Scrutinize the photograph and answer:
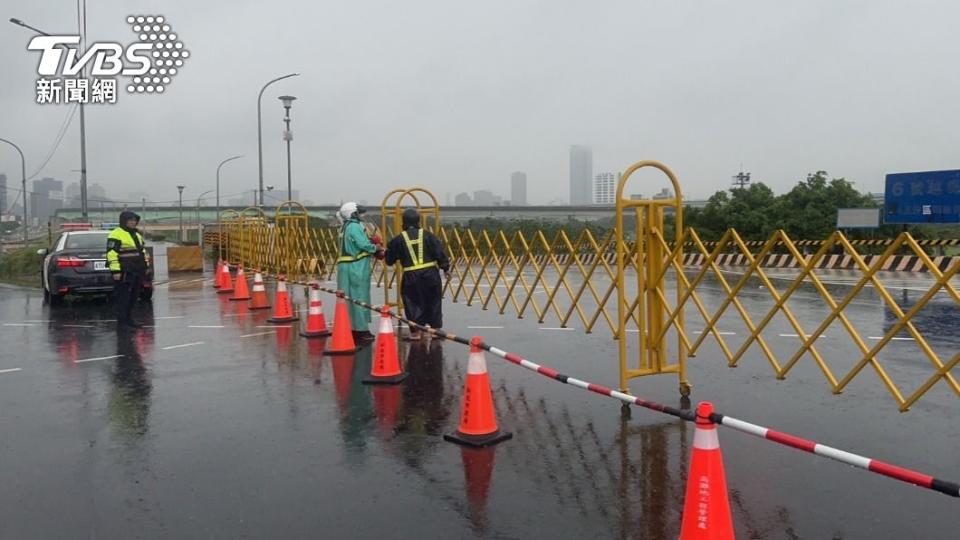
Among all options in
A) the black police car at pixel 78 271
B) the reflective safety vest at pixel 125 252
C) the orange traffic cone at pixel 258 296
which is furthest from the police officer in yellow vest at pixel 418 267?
the black police car at pixel 78 271

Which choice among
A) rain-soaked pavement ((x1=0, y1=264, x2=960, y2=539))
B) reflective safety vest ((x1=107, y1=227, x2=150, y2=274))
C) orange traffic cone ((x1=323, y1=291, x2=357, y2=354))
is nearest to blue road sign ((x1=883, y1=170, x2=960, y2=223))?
rain-soaked pavement ((x1=0, y1=264, x2=960, y2=539))

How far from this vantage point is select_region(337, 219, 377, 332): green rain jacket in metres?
10.2

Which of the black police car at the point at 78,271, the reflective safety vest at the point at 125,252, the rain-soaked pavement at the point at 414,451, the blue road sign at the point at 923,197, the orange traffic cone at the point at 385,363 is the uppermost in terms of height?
the blue road sign at the point at 923,197

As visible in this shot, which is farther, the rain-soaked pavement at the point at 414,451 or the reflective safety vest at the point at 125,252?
the reflective safety vest at the point at 125,252

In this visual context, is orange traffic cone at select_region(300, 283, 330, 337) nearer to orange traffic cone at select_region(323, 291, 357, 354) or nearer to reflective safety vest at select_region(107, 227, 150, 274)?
orange traffic cone at select_region(323, 291, 357, 354)

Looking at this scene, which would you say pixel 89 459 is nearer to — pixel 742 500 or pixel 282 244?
pixel 742 500

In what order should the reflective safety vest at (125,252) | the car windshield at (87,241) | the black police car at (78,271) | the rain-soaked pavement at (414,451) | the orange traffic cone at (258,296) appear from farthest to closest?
the car windshield at (87,241) → the black police car at (78,271) → the orange traffic cone at (258,296) → the reflective safety vest at (125,252) → the rain-soaked pavement at (414,451)

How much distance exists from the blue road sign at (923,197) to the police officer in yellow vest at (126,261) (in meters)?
21.1

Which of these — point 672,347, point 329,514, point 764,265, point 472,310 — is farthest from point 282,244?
point 764,265

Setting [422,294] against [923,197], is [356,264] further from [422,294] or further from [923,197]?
[923,197]

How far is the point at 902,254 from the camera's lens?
2605 centimetres

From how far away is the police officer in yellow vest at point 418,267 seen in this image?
9.41 m

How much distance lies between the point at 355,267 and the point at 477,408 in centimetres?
498

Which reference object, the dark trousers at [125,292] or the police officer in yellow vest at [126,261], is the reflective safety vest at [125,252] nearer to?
the police officer in yellow vest at [126,261]
